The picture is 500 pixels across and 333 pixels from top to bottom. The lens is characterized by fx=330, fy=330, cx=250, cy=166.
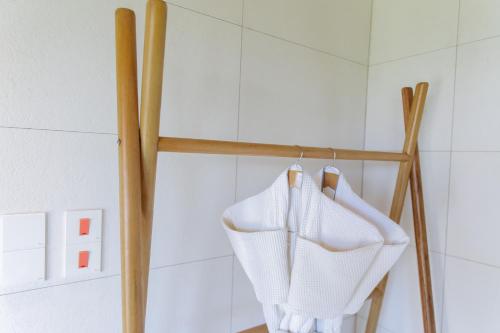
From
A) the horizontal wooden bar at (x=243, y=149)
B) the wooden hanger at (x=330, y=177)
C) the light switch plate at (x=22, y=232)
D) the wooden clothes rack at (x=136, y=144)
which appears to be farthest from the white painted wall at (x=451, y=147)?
the light switch plate at (x=22, y=232)

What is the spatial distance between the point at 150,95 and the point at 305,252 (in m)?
0.37

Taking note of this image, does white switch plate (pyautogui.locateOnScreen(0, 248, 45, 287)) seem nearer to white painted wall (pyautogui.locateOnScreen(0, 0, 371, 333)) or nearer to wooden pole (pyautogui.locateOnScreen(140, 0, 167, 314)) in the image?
white painted wall (pyautogui.locateOnScreen(0, 0, 371, 333))

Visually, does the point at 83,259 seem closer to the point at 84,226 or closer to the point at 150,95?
the point at 84,226

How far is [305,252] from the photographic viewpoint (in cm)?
58

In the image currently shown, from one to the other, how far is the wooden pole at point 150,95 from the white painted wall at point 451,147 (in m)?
0.83

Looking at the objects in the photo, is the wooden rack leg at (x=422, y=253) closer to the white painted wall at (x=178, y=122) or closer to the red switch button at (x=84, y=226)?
the white painted wall at (x=178, y=122)

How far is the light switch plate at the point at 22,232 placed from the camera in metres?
0.58

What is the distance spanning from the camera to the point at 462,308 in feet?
2.93

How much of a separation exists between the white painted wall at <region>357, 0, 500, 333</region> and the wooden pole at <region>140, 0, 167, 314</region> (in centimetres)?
83

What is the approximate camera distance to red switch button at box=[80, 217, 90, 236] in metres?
0.66

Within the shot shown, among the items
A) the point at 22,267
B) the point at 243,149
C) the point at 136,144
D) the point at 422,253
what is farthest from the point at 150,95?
the point at 422,253

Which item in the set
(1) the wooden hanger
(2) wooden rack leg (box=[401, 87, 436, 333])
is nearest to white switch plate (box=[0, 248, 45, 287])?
(1) the wooden hanger

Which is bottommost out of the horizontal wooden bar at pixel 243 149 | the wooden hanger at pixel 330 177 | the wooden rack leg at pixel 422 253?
the wooden rack leg at pixel 422 253

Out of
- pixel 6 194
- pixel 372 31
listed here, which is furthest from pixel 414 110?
pixel 6 194
